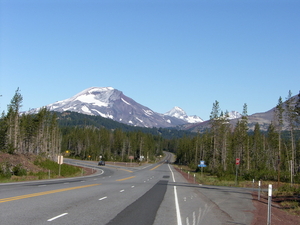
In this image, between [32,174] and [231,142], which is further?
[231,142]

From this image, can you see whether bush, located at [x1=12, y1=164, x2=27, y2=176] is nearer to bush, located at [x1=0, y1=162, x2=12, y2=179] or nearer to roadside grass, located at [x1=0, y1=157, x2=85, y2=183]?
roadside grass, located at [x1=0, y1=157, x2=85, y2=183]

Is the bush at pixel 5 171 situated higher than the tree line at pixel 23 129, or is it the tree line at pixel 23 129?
the tree line at pixel 23 129

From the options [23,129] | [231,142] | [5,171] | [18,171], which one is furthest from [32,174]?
[231,142]

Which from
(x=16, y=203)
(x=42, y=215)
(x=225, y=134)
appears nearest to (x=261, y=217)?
(x=42, y=215)

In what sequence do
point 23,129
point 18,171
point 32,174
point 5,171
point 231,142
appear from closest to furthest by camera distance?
point 5,171 < point 18,171 < point 32,174 < point 23,129 < point 231,142

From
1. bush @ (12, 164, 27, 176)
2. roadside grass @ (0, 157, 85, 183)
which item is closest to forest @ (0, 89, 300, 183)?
roadside grass @ (0, 157, 85, 183)

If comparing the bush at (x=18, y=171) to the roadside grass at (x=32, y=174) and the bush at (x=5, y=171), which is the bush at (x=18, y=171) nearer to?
the roadside grass at (x=32, y=174)

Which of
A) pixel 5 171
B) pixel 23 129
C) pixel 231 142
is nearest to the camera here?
pixel 5 171

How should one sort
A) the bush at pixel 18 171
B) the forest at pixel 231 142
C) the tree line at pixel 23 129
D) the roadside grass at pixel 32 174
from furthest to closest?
the tree line at pixel 23 129, the forest at pixel 231 142, the bush at pixel 18 171, the roadside grass at pixel 32 174

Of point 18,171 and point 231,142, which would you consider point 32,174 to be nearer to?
point 18,171

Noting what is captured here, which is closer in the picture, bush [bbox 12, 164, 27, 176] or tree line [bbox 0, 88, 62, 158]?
bush [bbox 12, 164, 27, 176]

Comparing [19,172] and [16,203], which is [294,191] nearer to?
[16,203]

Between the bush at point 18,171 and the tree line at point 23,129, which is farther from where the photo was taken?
the tree line at point 23,129

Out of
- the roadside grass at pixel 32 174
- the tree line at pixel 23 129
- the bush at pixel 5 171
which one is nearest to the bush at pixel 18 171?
the roadside grass at pixel 32 174
